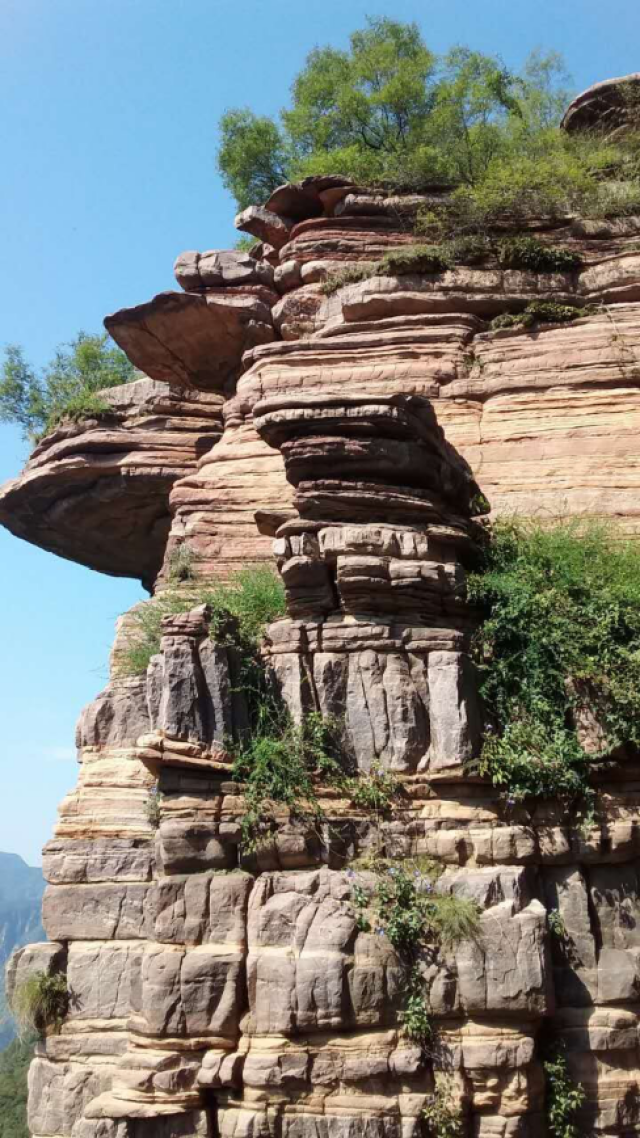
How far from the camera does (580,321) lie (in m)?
11.6

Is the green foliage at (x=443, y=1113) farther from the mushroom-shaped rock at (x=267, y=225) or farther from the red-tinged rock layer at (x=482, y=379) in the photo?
the mushroom-shaped rock at (x=267, y=225)

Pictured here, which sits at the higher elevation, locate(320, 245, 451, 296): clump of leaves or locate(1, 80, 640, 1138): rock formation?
locate(320, 245, 451, 296): clump of leaves

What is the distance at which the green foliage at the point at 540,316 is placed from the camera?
11719 mm

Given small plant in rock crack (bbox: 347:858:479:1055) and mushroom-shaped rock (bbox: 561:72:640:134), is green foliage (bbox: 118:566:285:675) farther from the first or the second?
mushroom-shaped rock (bbox: 561:72:640:134)

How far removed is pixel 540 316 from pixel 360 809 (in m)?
6.90

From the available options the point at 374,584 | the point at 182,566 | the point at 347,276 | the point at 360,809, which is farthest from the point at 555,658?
the point at 347,276

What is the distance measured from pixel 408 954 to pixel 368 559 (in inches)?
126

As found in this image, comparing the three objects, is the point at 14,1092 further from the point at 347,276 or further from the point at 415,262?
the point at 415,262

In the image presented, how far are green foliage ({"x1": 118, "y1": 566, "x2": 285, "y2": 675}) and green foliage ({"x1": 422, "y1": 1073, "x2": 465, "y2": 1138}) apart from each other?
371 cm

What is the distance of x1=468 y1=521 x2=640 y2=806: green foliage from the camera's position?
7957mm

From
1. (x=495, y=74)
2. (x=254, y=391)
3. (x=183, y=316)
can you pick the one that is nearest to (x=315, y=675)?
(x=254, y=391)

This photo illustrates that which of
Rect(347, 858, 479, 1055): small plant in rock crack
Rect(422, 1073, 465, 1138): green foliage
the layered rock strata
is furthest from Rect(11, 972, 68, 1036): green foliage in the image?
Rect(422, 1073, 465, 1138): green foliage

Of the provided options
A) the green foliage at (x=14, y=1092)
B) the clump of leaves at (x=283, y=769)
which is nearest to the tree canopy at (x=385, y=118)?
the clump of leaves at (x=283, y=769)

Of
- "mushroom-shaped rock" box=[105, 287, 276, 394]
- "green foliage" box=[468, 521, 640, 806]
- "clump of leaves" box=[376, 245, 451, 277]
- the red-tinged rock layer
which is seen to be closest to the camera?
"green foliage" box=[468, 521, 640, 806]
